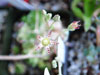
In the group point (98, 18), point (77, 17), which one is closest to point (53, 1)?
point (77, 17)

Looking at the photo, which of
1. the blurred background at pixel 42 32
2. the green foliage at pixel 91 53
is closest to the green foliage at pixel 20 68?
the blurred background at pixel 42 32

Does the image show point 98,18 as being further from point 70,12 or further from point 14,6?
point 14,6

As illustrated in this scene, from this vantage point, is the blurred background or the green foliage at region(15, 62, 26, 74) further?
the green foliage at region(15, 62, 26, 74)

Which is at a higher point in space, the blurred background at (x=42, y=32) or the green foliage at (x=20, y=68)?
the blurred background at (x=42, y=32)

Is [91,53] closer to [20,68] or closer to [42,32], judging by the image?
[42,32]

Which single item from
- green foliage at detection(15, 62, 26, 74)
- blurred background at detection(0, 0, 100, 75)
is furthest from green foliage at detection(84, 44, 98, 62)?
green foliage at detection(15, 62, 26, 74)

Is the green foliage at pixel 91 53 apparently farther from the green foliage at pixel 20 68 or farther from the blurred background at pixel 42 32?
the green foliage at pixel 20 68

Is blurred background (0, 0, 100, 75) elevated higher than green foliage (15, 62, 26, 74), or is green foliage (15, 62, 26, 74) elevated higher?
blurred background (0, 0, 100, 75)

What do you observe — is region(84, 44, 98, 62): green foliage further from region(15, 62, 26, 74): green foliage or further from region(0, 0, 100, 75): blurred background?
region(15, 62, 26, 74): green foliage

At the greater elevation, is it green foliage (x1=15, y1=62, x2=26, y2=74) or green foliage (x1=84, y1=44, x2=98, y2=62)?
green foliage (x1=84, y1=44, x2=98, y2=62)

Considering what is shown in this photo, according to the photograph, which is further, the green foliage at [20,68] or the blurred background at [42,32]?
the green foliage at [20,68]
